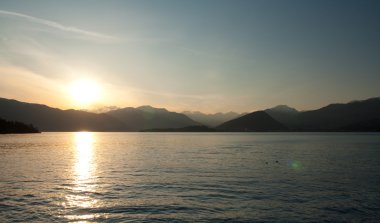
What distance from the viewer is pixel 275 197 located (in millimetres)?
38281

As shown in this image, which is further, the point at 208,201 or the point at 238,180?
the point at 238,180

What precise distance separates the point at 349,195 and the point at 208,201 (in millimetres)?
17936

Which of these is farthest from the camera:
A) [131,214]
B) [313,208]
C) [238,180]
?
[238,180]

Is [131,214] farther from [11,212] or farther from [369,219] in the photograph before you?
[369,219]

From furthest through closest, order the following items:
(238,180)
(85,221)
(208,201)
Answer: (238,180), (208,201), (85,221)

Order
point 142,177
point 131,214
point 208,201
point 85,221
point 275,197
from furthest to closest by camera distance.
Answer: point 142,177, point 275,197, point 208,201, point 131,214, point 85,221

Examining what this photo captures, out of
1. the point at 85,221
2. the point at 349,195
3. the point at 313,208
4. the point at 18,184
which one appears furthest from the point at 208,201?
the point at 18,184

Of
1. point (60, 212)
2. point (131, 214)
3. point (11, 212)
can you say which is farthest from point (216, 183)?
point (11, 212)

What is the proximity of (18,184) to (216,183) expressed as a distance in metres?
28.1

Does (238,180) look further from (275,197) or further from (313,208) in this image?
(313,208)

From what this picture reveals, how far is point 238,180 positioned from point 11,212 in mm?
31684

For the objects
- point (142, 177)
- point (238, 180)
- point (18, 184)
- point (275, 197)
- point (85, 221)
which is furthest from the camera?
point (142, 177)

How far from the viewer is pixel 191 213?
3081 cm

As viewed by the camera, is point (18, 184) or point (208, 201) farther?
point (18, 184)
